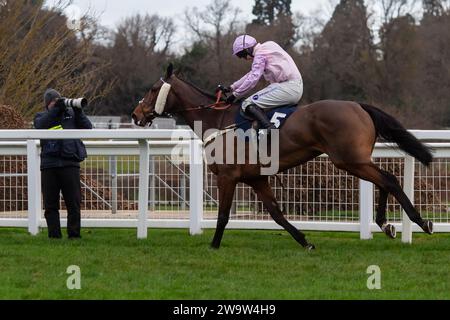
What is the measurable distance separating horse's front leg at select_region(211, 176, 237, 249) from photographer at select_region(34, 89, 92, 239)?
1.57 metres

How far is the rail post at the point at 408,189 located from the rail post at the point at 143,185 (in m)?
2.64

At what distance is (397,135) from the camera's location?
8414mm

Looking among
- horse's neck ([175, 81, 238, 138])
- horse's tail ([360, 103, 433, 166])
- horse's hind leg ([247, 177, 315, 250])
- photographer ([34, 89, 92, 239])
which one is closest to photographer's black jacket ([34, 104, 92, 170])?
photographer ([34, 89, 92, 239])

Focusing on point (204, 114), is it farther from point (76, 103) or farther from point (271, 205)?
point (76, 103)

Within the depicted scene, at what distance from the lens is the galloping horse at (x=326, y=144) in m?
8.14

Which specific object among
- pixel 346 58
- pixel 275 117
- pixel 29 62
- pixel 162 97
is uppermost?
pixel 346 58

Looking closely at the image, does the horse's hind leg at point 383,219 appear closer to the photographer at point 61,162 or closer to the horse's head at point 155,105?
the horse's head at point 155,105

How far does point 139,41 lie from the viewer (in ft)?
180

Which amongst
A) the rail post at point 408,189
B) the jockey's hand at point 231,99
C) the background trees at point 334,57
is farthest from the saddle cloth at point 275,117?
the background trees at point 334,57

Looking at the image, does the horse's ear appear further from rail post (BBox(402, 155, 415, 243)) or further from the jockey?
rail post (BBox(402, 155, 415, 243))

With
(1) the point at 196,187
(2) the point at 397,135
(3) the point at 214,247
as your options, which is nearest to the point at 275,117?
(2) the point at 397,135

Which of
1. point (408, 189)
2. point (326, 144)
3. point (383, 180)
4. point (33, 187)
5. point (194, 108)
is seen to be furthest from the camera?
point (33, 187)

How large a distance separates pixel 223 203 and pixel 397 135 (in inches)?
70.1

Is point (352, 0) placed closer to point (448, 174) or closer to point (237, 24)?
point (237, 24)
